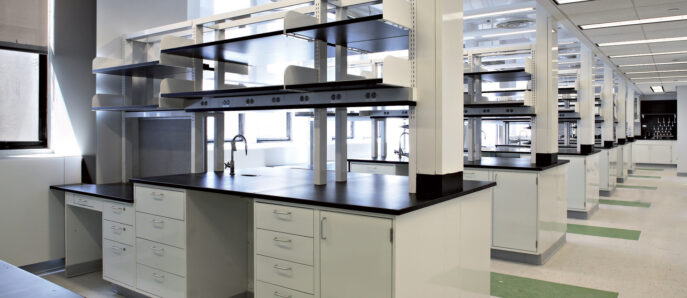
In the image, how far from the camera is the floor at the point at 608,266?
3729mm

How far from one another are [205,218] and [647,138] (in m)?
17.7

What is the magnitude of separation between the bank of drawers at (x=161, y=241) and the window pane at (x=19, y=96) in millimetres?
1701

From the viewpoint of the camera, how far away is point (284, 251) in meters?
2.62

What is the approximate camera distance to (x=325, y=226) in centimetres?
245

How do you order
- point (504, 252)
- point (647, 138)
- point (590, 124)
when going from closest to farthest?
point (504, 252)
point (590, 124)
point (647, 138)

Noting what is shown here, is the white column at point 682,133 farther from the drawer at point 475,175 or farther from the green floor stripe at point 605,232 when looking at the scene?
the drawer at point 475,175

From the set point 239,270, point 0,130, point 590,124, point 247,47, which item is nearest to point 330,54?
point 247,47

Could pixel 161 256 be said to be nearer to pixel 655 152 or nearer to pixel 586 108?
pixel 586 108

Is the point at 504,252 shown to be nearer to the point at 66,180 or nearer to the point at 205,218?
the point at 205,218

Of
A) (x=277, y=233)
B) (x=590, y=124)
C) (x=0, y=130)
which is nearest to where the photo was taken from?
(x=277, y=233)

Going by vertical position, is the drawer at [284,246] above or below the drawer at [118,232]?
above

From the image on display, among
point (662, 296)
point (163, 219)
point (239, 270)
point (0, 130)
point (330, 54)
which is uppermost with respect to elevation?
point (330, 54)

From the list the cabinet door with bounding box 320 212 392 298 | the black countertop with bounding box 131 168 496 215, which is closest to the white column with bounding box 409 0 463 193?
the black countertop with bounding box 131 168 496 215

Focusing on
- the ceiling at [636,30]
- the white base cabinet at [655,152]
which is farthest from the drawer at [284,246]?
the white base cabinet at [655,152]
